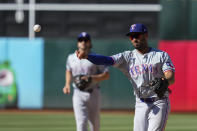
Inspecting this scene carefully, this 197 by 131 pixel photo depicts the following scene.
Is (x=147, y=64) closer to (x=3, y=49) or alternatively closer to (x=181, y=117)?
(x=181, y=117)

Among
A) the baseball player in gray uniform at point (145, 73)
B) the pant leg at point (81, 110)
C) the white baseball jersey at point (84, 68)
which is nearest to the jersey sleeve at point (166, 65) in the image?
the baseball player in gray uniform at point (145, 73)

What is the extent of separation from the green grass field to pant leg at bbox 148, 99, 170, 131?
5198 millimetres

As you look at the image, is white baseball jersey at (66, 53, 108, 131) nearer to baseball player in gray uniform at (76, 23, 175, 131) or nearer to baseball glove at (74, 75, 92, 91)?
baseball glove at (74, 75, 92, 91)

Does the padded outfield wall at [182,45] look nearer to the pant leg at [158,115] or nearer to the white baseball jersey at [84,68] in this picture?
the white baseball jersey at [84,68]

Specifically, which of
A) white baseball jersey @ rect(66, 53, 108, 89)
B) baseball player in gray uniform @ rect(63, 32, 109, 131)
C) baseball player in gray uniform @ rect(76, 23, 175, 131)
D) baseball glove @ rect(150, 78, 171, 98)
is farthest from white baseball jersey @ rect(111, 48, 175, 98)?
white baseball jersey @ rect(66, 53, 108, 89)

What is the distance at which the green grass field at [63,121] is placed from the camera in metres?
11.9

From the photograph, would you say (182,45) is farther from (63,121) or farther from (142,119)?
(142,119)

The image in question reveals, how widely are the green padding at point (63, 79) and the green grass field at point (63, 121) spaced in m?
0.59

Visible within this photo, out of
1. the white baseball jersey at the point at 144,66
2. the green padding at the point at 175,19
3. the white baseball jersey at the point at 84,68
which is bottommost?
the white baseball jersey at the point at 84,68

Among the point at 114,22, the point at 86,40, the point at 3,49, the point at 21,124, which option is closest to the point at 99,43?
the point at 114,22

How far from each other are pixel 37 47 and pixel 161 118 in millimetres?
10573

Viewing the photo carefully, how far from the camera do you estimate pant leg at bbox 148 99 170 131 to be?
6473 millimetres

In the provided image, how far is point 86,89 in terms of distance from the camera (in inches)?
344

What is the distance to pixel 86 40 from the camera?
8.42 m
